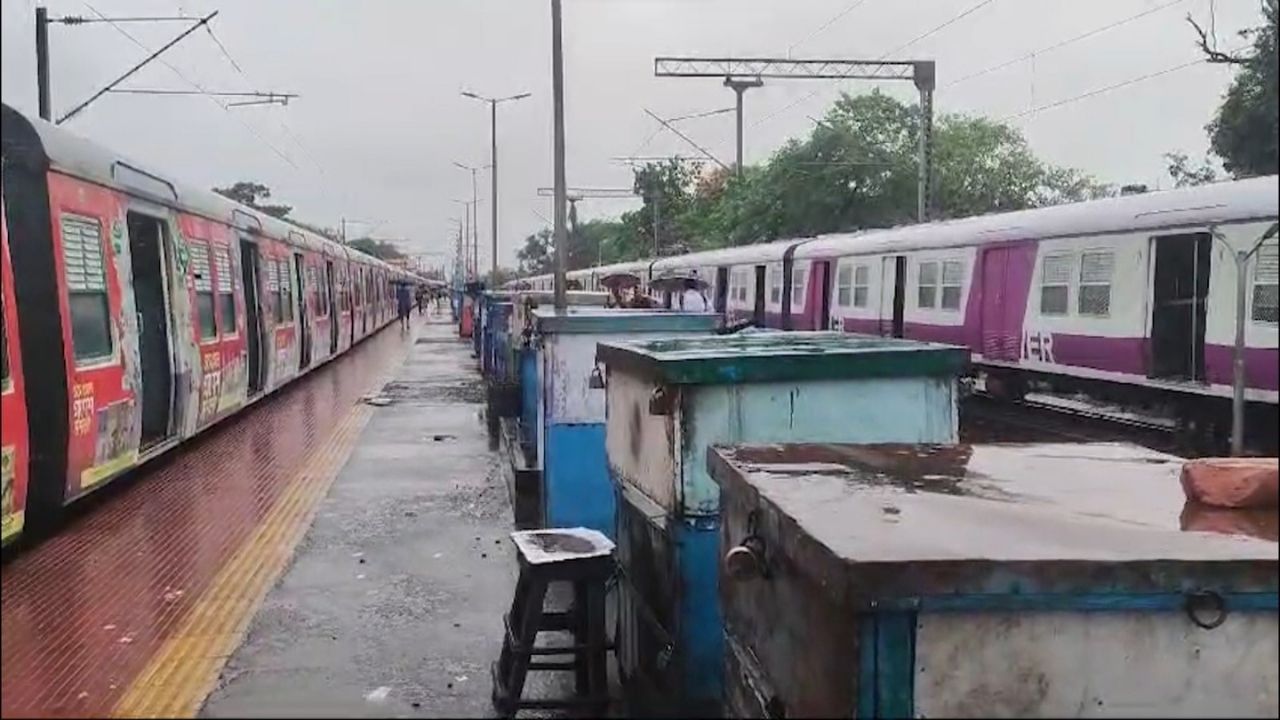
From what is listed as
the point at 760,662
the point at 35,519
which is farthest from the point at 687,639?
the point at 35,519

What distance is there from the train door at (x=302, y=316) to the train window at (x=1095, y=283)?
12.0m

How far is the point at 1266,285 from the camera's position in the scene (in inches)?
149

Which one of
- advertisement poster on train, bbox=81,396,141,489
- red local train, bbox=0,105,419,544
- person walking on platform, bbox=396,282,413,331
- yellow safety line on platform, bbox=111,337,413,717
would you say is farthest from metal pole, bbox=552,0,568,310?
person walking on platform, bbox=396,282,413,331

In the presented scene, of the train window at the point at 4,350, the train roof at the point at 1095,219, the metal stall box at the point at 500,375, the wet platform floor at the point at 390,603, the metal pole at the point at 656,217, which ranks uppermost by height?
the metal pole at the point at 656,217

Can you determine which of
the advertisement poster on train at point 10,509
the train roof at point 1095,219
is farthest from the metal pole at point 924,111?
the advertisement poster on train at point 10,509

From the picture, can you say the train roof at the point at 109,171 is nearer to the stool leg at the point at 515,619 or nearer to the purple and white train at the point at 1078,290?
the stool leg at the point at 515,619

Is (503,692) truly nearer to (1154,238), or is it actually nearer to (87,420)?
(87,420)

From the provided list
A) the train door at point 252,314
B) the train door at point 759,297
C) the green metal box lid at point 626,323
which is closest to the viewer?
the green metal box lid at point 626,323

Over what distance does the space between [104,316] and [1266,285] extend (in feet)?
21.7

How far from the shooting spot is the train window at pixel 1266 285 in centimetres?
291

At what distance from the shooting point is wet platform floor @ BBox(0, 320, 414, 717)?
4645mm

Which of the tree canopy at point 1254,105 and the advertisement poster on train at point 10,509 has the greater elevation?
the tree canopy at point 1254,105

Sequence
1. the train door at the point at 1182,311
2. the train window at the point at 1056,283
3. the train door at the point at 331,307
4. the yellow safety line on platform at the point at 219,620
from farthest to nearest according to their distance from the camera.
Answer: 1. the train door at the point at 331,307
2. the train window at the point at 1056,283
3. the yellow safety line on platform at the point at 219,620
4. the train door at the point at 1182,311

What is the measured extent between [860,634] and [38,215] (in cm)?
516
